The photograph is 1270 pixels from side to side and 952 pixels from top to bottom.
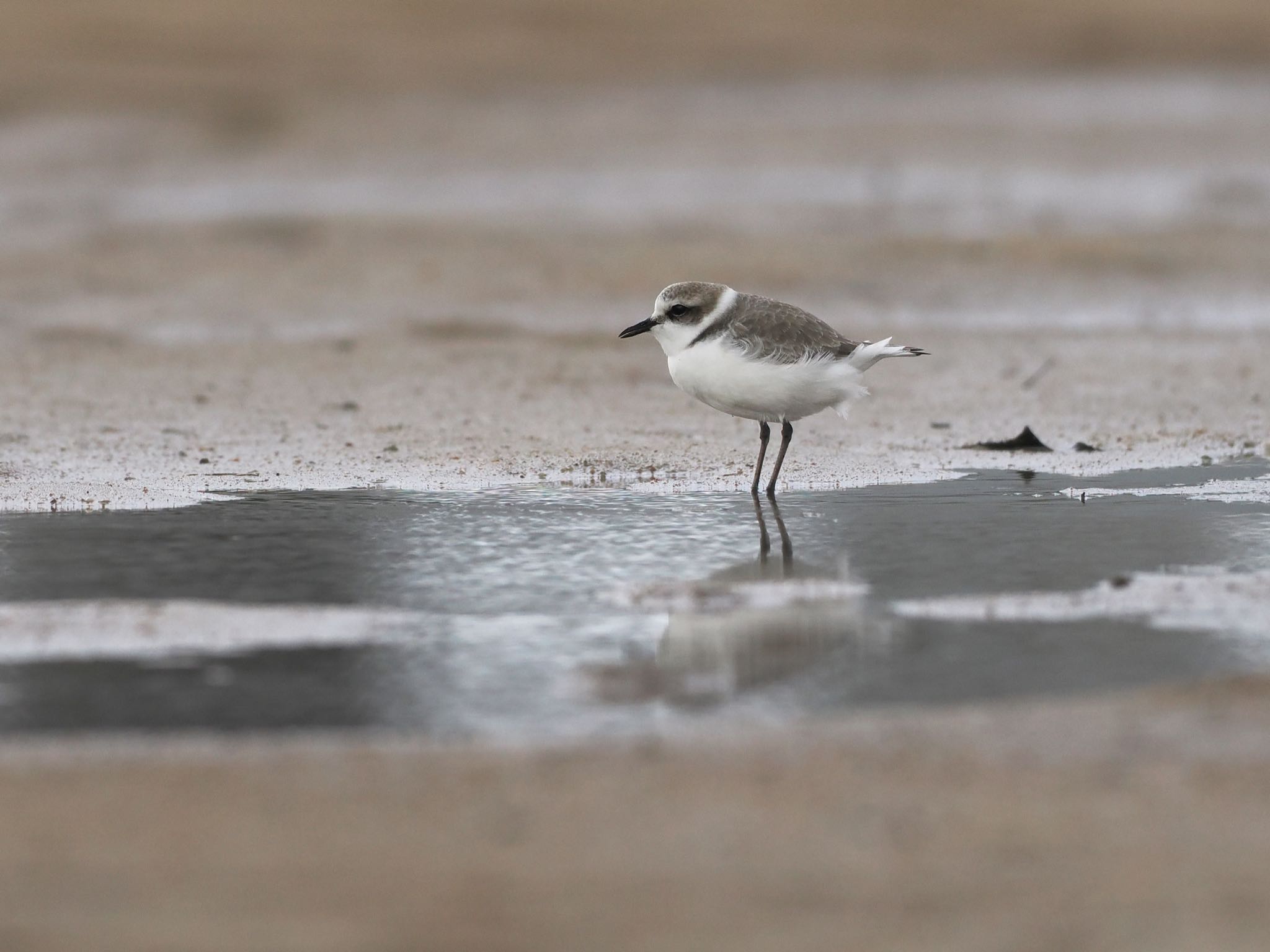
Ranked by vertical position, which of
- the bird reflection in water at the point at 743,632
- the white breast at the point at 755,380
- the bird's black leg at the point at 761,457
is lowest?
the bird reflection in water at the point at 743,632

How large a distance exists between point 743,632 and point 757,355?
2286 mm

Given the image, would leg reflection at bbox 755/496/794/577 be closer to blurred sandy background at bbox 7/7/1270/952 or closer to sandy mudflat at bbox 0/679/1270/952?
blurred sandy background at bbox 7/7/1270/952

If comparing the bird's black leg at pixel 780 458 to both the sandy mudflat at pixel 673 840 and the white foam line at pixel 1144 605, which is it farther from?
the sandy mudflat at pixel 673 840

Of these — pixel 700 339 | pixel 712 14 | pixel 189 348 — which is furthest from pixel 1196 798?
pixel 712 14

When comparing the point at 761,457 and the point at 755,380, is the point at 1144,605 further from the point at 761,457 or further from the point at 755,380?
the point at 761,457

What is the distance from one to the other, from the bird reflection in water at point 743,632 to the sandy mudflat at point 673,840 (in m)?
0.51

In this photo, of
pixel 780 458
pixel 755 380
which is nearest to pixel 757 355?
pixel 755 380

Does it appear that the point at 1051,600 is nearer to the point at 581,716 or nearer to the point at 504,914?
the point at 581,716

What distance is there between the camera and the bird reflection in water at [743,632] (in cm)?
494

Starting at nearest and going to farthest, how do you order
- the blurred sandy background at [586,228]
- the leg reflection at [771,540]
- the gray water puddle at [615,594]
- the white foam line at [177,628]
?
the gray water puddle at [615,594], the white foam line at [177,628], the leg reflection at [771,540], the blurred sandy background at [586,228]

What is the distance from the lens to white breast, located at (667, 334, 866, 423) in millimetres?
7523

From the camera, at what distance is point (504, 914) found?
343 cm

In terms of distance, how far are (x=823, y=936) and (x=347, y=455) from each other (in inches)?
229

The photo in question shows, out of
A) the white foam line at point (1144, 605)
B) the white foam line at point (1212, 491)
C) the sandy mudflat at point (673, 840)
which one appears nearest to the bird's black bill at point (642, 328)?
the white foam line at point (1212, 491)
